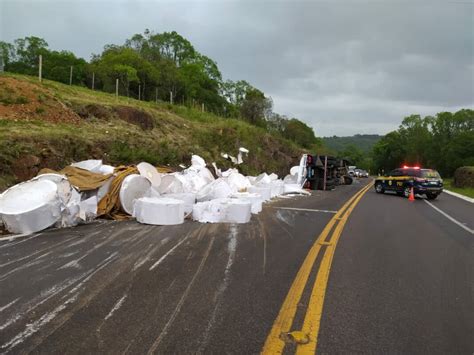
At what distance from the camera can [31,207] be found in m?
8.03

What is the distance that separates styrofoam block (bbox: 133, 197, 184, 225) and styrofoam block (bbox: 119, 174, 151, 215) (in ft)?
2.83

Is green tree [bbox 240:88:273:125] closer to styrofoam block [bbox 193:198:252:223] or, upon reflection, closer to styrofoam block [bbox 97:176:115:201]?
styrofoam block [bbox 97:176:115:201]

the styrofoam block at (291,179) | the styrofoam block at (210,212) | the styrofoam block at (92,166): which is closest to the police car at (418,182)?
the styrofoam block at (291,179)

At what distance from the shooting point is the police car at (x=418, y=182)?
870 inches

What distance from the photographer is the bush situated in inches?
1443

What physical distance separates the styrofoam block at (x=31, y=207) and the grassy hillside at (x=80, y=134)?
11.5ft

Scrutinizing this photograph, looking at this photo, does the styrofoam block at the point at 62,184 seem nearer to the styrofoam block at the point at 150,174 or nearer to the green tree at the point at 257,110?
the styrofoam block at the point at 150,174

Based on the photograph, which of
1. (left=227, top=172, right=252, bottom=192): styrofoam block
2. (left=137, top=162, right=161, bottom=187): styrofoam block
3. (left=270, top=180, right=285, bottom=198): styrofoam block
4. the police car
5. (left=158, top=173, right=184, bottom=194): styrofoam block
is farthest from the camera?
the police car

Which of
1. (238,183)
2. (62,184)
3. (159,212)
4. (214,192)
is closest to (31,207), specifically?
(62,184)

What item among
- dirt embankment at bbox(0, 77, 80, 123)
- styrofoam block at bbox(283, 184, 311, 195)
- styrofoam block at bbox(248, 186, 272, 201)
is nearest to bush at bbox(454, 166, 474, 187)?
styrofoam block at bbox(283, 184, 311, 195)

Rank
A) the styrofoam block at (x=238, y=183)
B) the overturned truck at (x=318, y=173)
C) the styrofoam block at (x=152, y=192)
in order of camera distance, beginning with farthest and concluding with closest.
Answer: the overturned truck at (x=318, y=173)
the styrofoam block at (x=238, y=183)
the styrofoam block at (x=152, y=192)

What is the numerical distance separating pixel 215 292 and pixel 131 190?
617 cm

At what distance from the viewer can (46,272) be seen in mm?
5520

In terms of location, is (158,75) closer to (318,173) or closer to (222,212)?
(318,173)
